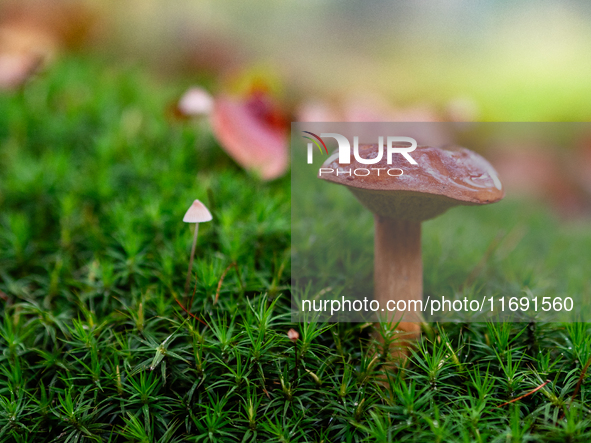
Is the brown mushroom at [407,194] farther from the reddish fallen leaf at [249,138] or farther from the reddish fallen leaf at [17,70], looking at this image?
the reddish fallen leaf at [17,70]

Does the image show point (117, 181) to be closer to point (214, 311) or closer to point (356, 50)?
point (214, 311)

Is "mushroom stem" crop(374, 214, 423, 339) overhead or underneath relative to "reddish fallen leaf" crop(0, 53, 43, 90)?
underneath

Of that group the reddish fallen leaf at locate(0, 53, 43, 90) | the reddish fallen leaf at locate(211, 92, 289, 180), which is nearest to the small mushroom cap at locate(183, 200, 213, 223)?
the reddish fallen leaf at locate(211, 92, 289, 180)

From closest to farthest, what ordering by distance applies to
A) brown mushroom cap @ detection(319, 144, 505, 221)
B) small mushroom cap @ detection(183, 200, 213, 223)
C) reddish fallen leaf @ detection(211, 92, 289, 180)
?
brown mushroom cap @ detection(319, 144, 505, 221) < small mushroom cap @ detection(183, 200, 213, 223) < reddish fallen leaf @ detection(211, 92, 289, 180)


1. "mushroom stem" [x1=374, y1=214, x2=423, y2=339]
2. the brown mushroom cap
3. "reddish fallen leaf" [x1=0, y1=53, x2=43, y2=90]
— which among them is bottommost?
"mushroom stem" [x1=374, y1=214, x2=423, y2=339]

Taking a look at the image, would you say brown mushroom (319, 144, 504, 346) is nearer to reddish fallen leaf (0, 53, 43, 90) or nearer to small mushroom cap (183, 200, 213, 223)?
small mushroom cap (183, 200, 213, 223)

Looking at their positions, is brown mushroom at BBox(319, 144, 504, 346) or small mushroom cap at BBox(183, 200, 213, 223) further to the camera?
small mushroom cap at BBox(183, 200, 213, 223)

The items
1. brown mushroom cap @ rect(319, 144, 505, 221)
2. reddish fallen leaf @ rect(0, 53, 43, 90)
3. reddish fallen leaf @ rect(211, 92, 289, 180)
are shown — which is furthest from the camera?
reddish fallen leaf @ rect(0, 53, 43, 90)
